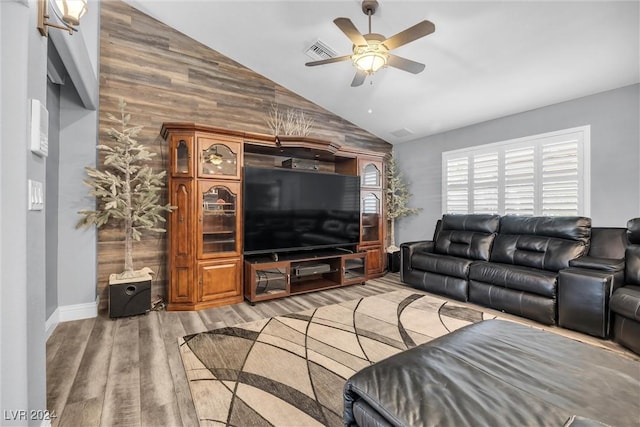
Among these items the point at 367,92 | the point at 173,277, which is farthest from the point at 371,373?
the point at 367,92

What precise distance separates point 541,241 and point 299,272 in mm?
2993

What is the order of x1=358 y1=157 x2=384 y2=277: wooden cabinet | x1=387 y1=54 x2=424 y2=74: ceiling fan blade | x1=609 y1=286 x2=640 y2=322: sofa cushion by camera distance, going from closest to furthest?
x1=609 y1=286 x2=640 y2=322: sofa cushion < x1=387 y1=54 x2=424 y2=74: ceiling fan blade < x1=358 y1=157 x2=384 y2=277: wooden cabinet

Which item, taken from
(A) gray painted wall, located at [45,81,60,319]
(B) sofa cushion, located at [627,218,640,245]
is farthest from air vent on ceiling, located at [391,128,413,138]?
(A) gray painted wall, located at [45,81,60,319]

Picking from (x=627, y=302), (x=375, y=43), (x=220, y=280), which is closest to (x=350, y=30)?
(x=375, y=43)

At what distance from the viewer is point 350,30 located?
2322 mm

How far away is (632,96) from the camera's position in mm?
3275

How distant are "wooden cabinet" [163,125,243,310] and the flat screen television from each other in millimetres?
190

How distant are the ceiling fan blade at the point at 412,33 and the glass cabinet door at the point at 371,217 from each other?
8.51 ft

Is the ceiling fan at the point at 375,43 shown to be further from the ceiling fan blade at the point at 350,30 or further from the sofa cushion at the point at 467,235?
the sofa cushion at the point at 467,235

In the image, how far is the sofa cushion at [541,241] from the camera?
324 cm

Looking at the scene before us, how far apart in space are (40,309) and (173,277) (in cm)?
204

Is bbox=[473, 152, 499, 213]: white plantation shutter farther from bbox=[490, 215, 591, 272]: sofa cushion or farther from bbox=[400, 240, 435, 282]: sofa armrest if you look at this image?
bbox=[400, 240, 435, 282]: sofa armrest

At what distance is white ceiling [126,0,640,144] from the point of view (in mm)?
2717

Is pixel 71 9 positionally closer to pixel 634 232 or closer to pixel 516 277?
pixel 516 277
